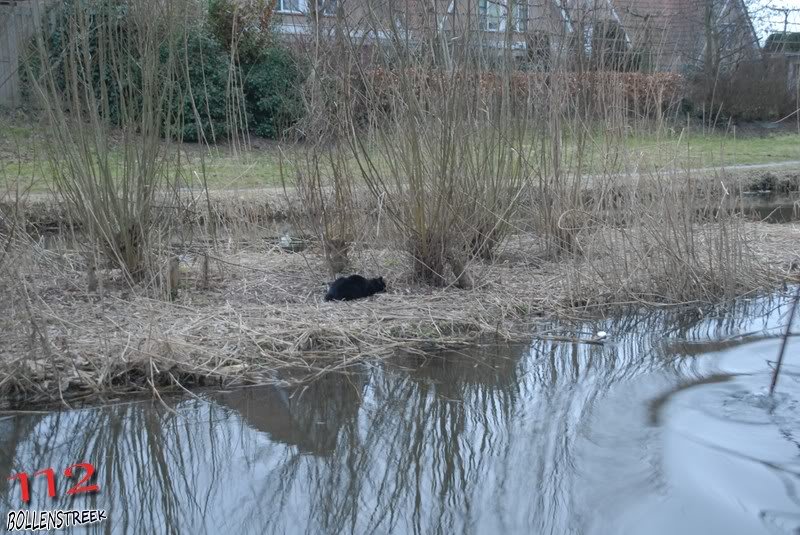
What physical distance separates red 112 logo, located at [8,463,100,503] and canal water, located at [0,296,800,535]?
0.10 ft

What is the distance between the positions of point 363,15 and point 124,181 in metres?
1.96

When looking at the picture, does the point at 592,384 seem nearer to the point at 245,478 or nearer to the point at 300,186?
the point at 245,478

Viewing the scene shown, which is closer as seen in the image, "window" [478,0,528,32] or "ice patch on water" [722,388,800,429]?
"ice patch on water" [722,388,800,429]

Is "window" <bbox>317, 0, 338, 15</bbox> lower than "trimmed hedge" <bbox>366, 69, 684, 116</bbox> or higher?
higher

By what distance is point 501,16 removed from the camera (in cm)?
614

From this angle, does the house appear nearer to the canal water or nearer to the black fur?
the black fur

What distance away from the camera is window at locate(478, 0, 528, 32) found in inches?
237

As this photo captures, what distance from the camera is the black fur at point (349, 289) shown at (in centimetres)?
581

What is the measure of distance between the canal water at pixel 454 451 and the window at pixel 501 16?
100 inches

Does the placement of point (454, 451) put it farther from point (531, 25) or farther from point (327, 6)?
point (531, 25)

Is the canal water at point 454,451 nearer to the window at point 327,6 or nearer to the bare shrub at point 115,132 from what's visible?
the bare shrub at point 115,132

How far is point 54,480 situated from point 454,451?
173 centimetres

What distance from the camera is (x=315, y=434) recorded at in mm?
3975

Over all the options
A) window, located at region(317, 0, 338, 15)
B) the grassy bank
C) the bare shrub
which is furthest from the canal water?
window, located at region(317, 0, 338, 15)
